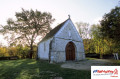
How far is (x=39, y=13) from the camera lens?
1065 inches

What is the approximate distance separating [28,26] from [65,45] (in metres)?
17.7

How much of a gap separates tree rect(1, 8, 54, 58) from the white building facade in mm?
13718

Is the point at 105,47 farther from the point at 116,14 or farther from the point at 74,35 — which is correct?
the point at 116,14

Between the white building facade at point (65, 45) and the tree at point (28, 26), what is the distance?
13.7 meters

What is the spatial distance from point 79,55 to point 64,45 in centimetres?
464

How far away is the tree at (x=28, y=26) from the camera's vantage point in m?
26.2

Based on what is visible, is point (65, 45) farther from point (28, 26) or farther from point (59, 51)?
point (28, 26)

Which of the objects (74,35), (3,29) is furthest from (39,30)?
(74,35)

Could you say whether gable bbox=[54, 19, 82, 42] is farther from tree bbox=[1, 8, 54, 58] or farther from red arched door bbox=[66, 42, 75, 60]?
tree bbox=[1, 8, 54, 58]

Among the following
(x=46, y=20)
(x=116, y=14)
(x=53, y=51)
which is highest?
(x=46, y=20)

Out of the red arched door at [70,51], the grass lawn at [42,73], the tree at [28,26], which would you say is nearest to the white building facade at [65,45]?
the red arched door at [70,51]

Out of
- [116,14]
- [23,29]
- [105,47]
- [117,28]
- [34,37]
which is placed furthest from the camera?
[34,37]

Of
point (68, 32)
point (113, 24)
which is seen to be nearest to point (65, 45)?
point (68, 32)

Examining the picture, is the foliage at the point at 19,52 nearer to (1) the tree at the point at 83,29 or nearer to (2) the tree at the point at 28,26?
(2) the tree at the point at 28,26
